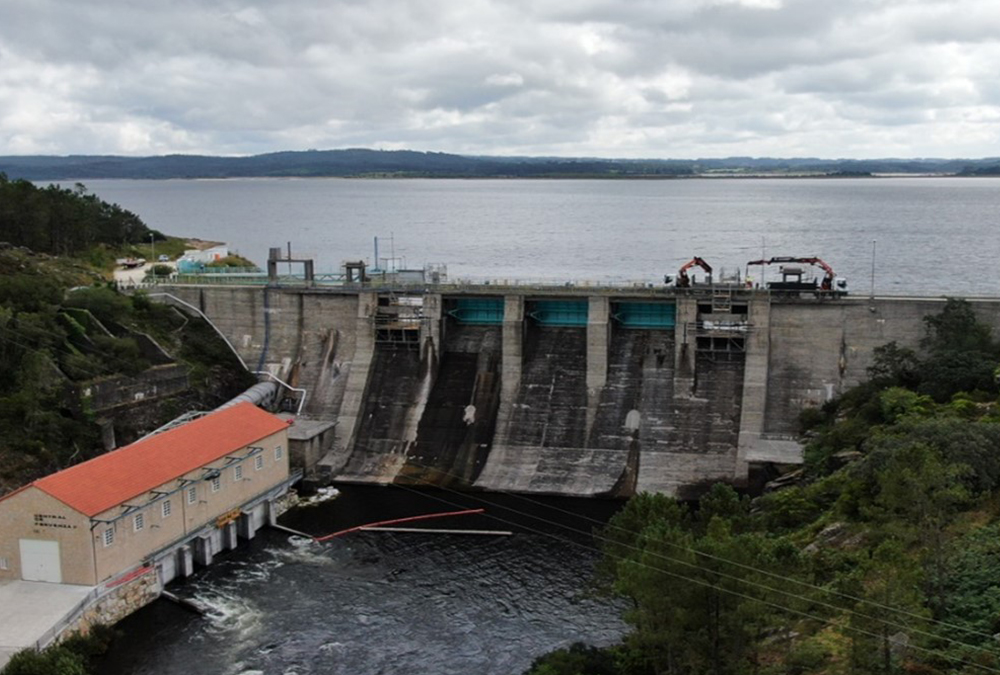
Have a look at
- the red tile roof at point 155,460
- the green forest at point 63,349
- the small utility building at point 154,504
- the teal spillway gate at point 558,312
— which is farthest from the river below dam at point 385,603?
the teal spillway gate at point 558,312

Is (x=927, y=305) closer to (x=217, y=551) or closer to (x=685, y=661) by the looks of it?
(x=685, y=661)

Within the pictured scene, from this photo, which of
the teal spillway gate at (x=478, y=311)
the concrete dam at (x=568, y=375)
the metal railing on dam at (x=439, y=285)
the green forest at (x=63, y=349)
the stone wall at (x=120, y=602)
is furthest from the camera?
the teal spillway gate at (x=478, y=311)

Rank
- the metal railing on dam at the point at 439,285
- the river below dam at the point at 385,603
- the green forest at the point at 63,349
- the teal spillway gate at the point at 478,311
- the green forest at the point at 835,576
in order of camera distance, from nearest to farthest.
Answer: the green forest at the point at 835,576 < the river below dam at the point at 385,603 < the green forest at the point at 63,349 < the metal railing on dam at the point at 439,285 < the teal spillway gate at the point at 478,311

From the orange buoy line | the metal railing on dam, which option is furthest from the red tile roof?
the metal railing on dam

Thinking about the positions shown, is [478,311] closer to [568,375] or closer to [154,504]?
[568,375]

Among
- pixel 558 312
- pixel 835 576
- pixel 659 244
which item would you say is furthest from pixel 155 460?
pixel 659 244

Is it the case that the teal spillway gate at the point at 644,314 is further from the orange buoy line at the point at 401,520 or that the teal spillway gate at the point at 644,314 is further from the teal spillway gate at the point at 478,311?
the orange buoy line at the point at 401,520

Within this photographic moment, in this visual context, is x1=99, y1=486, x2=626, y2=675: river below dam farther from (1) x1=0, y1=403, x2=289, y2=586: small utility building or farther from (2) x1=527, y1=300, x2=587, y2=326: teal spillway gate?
(2) x1=527, y1=300, x2=587, y2=326: teal spillway gate
